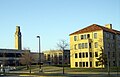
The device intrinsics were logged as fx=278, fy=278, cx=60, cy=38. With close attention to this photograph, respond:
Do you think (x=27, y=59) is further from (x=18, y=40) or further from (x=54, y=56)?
(x=54, y=56)

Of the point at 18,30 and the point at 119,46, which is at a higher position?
the point at 18,30

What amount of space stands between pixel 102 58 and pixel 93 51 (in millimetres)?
18520

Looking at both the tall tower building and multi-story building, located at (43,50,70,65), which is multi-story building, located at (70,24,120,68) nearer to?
multi-story building, located at (43,50,70,65)

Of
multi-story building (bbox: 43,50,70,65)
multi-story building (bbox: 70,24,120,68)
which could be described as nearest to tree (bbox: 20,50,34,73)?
multi-story building (bbox: 70,24,120,68)

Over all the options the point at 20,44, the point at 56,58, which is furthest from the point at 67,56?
the point at 20,44

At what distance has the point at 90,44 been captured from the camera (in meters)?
87.8

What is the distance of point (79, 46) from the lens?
297ft

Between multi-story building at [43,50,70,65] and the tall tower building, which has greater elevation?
the tall tower building

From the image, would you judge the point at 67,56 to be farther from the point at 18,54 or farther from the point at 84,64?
the point at 84,64

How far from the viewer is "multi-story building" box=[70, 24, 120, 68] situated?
281ft

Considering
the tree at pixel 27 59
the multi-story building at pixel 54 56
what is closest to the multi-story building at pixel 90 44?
the tree at pixel 27 59

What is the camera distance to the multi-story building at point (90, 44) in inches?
3369

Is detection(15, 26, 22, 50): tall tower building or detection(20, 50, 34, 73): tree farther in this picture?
detection(15, 26, 22, 50): tall tower building

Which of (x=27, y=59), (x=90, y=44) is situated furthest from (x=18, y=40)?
(x=90, y=44)
